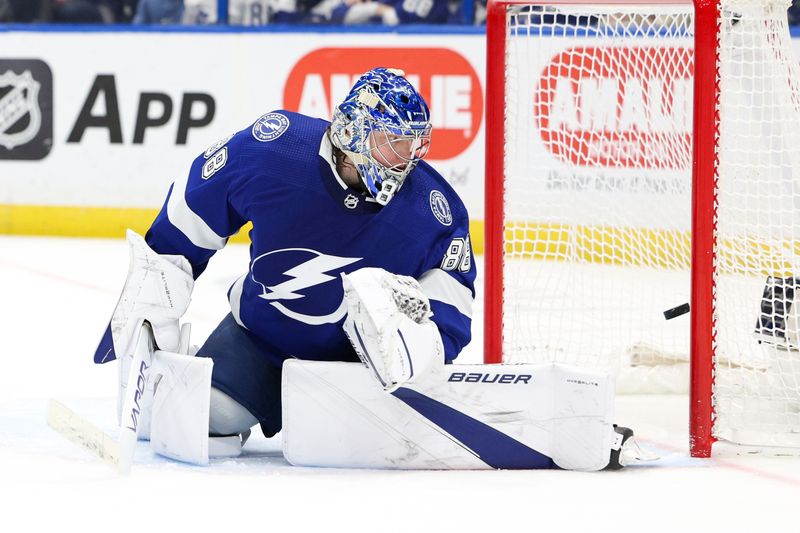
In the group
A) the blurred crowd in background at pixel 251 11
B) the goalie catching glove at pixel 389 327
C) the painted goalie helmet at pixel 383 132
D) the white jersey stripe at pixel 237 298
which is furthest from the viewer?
the blurred crowd in background at pixel 251 11

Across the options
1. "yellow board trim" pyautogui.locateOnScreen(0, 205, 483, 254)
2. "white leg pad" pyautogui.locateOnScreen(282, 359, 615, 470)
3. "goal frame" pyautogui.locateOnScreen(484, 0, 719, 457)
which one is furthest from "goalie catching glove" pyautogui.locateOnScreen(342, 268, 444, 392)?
"yellow board trim" pyautogui.locateOnScreen(0, 205, 483, 254)

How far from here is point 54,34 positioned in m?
6.49

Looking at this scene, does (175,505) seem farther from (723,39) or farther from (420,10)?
(420,10)

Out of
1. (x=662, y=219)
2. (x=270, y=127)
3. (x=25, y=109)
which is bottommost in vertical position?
(x=662, y=219)

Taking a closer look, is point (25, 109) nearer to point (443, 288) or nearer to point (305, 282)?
point (305, 282)

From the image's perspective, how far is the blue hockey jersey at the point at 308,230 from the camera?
2418 millimetres

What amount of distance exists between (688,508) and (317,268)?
0.84 metres

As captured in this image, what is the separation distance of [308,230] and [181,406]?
414 millimetres

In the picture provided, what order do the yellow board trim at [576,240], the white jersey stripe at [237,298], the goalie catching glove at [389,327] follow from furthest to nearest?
the yellow board trim at [576,240], the white jersey stripe at [237,298], the goalie catching glove at [389,327]

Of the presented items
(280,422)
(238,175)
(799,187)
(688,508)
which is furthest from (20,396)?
(799,187)

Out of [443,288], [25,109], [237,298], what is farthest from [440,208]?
[25,109]

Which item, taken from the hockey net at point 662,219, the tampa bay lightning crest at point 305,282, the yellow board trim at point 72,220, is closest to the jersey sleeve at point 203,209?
the tampa bay lightning crest at point 305,282

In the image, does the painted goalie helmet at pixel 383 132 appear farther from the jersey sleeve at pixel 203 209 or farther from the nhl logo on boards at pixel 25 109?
the nhl logo on boards at pixel 25 109

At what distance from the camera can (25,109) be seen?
652 centimetres
